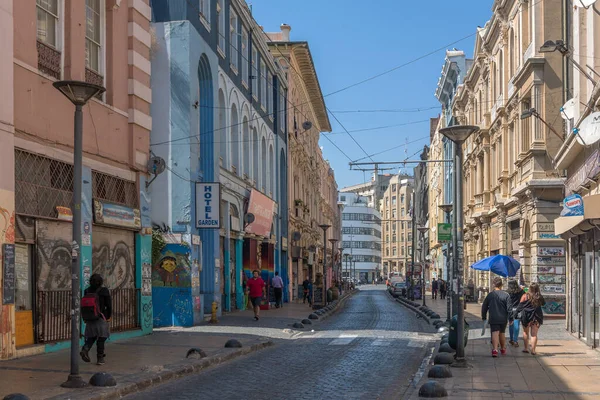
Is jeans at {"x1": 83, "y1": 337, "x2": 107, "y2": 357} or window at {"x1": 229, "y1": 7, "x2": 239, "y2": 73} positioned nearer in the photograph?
jeans at {"x1": 83, "y1": 337, "x2": 107, "y2": 357}

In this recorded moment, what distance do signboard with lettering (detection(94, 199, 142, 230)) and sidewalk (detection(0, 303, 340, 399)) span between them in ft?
8.50

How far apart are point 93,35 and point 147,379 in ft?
29.9

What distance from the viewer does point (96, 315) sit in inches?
528

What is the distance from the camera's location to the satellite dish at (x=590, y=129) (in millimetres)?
15211

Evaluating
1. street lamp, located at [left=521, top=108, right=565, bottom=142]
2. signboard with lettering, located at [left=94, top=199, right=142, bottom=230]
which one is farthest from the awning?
signboard with lettering, located at [left=94, top=199, right=142, bottom=230]

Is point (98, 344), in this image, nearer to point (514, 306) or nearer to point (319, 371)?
A: point (319, 371)

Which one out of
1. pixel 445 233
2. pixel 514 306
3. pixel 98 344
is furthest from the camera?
pixel 445 233

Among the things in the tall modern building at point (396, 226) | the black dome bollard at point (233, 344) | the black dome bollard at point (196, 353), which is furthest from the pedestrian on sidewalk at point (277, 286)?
the tall modern building at point (396, 226)

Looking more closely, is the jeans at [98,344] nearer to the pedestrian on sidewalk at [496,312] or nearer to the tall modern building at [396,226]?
the pedestrian on sidewalk at [496,312]

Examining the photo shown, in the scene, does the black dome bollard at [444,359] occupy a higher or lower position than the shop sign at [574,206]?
lower

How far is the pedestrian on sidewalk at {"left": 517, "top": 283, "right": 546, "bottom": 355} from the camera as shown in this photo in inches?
640

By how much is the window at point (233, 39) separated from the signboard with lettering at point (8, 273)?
17438mm

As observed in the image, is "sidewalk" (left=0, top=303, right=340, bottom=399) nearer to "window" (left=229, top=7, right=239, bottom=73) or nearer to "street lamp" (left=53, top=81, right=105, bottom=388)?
"street lamp" (left=53, top=81, right=105, bottom=388)

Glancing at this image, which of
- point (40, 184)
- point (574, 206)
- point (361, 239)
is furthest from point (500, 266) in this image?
point (361, 239)
